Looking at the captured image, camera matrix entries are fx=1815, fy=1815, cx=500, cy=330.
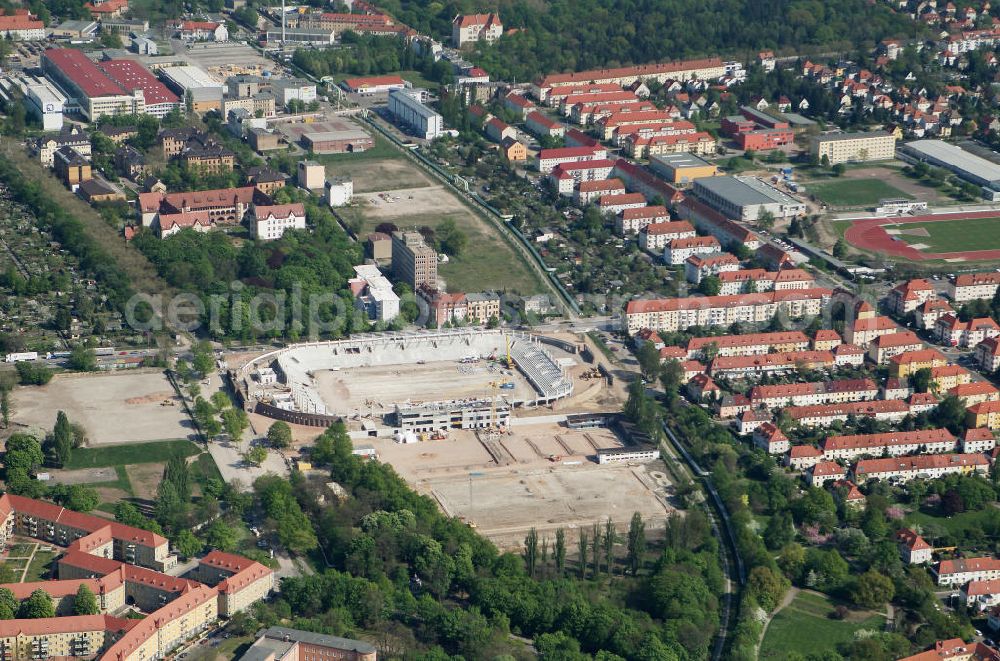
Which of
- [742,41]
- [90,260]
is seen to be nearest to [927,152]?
[742,41]

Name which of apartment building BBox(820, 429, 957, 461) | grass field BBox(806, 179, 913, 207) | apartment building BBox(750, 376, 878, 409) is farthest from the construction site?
grass field BBox(806, 179, 913, 207)

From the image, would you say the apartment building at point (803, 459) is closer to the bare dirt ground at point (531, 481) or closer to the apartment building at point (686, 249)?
the bare dirt ground at point (531, 481)

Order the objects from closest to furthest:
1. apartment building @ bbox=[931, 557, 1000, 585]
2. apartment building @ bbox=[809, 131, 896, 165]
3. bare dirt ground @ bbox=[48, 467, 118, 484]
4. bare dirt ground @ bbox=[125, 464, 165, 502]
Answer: apartment building @ bbox=[931, 557, 1000, 585] < bare dirt ground @ bbox=[125, 464, 165, 502] < bare dirt ground @ bbox=[48, 467, 118, 484] < apartment building @ bbox=[809, 131, 896, 165]

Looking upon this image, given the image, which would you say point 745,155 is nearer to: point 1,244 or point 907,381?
point 907,381

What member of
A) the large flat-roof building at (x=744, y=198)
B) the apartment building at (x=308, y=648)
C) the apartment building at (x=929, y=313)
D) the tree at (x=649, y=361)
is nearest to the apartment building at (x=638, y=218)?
the large flat-roof building at (x=744, y=198)

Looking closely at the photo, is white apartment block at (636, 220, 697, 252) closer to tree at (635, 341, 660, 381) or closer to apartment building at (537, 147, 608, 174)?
apartment building at (537, 147, 608, 174)

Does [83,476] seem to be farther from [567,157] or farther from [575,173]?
[567,157]

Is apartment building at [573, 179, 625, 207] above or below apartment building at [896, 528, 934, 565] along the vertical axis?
above
